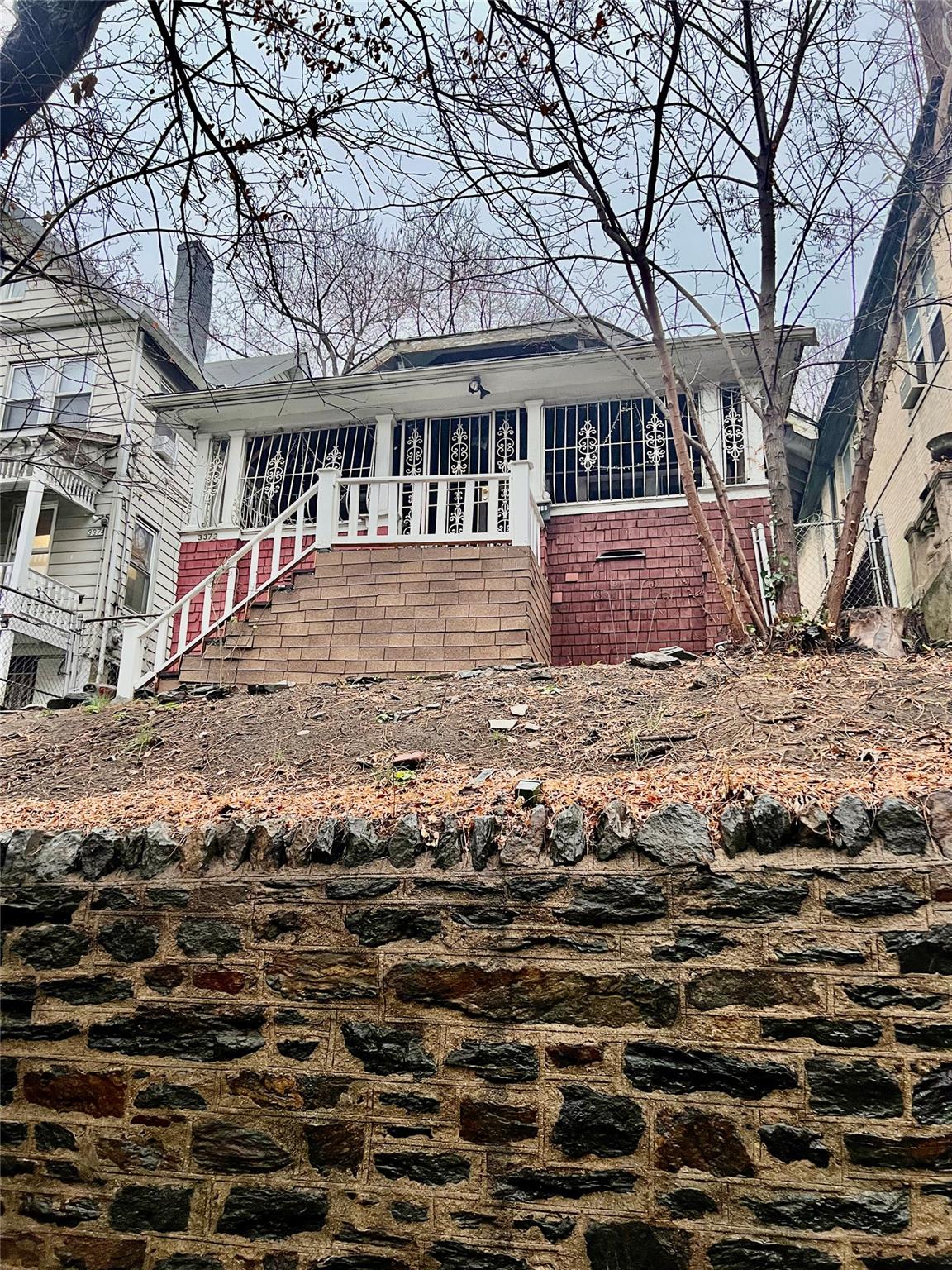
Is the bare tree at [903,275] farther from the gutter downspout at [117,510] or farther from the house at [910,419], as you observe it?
the gutter downspout at [117,510]

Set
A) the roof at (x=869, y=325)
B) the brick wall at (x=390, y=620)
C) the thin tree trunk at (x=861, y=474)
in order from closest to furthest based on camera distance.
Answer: the thin tree trunk at (x=861, y=474) → the roof at (x=869, y=325) → the brick wall at (x=390, y=620)

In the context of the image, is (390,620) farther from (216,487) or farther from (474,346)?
(474,346)

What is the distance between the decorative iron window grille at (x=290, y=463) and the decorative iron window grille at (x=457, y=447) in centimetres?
51

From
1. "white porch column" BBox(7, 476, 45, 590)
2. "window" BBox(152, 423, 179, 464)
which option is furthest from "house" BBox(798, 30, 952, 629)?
"window" BBox(152, 423, 179, 464)

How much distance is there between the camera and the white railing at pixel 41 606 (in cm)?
Answer: 1188

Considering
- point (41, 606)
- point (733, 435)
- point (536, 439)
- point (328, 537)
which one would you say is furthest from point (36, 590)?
point (733, 435)

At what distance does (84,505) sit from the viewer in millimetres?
13617

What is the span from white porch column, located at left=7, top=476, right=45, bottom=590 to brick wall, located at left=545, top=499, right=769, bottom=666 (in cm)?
771

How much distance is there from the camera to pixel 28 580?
12.6 metres

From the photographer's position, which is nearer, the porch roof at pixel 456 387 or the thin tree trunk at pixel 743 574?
the thin tree trunk at pixel 743 574

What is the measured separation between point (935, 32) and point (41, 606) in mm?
12026

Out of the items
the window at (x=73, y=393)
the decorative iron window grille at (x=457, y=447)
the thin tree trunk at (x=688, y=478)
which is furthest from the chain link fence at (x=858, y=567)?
the window at (x=73, y=393)

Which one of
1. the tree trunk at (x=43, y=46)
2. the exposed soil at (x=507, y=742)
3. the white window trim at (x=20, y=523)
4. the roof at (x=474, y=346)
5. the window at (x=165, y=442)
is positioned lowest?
the exposed soil at (x=507, y=742)

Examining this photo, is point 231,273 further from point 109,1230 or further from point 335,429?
point 335,429
